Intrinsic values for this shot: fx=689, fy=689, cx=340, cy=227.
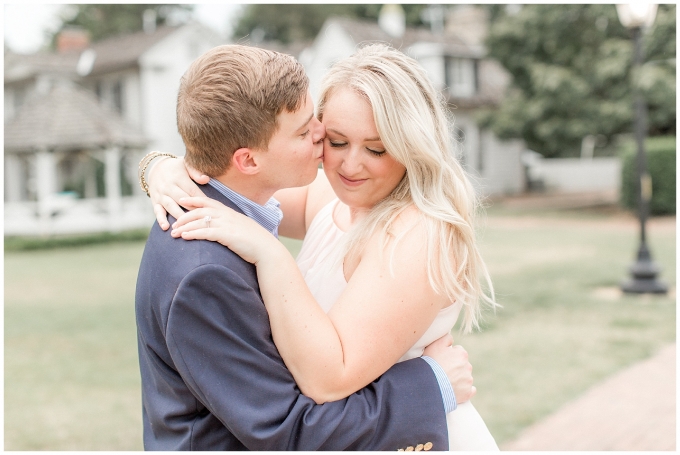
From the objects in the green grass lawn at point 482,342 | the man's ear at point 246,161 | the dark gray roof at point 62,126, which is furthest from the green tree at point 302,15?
the man's ear at point 246,161

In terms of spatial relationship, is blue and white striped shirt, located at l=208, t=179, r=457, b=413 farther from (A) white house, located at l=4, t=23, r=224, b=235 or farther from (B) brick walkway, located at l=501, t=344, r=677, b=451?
(A) white house, located at l=4, t=23, r=224, b=235

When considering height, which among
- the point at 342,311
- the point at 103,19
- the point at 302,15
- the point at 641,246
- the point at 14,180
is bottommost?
the point at 641,246

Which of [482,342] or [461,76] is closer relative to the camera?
[482,342]

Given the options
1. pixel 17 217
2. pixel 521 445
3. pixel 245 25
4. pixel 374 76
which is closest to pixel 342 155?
pixel 374 76

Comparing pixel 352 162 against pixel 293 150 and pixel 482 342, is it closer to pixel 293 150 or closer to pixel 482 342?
pixel 293 150

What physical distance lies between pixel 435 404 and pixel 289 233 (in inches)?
46.7

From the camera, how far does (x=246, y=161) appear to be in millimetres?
1982

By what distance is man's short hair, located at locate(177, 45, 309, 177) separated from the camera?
1866 mm

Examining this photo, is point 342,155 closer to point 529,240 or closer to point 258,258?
point 258,258

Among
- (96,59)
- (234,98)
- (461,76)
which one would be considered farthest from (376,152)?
(461,76)

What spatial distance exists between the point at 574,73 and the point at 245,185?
25045 mm

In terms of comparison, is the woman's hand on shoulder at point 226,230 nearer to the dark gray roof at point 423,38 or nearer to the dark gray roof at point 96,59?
the dark gray roof at point 96,59

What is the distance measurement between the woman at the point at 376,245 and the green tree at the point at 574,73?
21.1 meters

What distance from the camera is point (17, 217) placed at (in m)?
24.0
